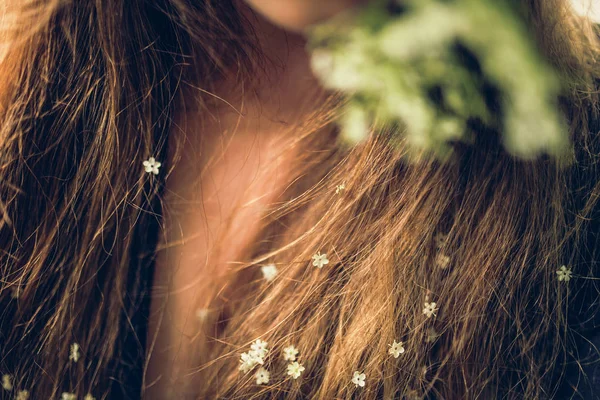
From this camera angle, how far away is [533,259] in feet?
3.67

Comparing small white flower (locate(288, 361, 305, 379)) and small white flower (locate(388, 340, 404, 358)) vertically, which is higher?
small white flower (locate(388, 340, 404, 358))

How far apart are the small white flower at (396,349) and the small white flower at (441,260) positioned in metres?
0.19

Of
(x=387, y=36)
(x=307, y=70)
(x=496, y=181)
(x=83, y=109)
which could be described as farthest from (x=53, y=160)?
(x=496, y=181)

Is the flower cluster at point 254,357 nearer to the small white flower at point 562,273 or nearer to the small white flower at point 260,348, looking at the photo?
the small white flower at point 260,348

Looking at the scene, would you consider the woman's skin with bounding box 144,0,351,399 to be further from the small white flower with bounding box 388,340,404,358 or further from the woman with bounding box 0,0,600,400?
the small white flower with bounding box 388,340,404,358

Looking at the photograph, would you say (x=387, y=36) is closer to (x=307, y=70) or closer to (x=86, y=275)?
(x=307, y=70)

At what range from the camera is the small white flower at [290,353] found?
3.51ft

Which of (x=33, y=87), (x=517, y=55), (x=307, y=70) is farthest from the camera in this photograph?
(x=307, y=70)

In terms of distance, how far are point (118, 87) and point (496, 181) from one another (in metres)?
0.84

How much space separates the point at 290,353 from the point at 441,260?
1.24ft

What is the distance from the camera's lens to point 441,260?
1090 mm

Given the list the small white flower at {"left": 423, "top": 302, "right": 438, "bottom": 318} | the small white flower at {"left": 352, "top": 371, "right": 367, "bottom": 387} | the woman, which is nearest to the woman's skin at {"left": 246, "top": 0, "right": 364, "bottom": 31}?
the woman

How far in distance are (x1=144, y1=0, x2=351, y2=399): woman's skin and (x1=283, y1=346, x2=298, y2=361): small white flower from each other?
18cm

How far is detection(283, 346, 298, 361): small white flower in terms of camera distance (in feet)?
3.51
